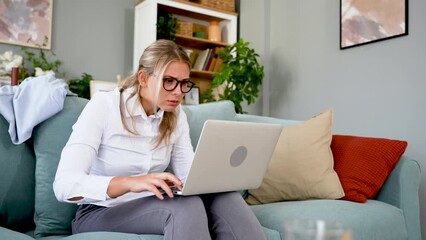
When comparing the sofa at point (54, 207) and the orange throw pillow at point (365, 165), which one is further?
the orange throw pillow at point (365, 165)

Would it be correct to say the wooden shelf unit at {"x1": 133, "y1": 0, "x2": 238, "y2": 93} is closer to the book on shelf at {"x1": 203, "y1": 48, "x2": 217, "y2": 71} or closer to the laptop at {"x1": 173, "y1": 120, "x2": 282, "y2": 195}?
the book on shelf at {"x1": 203, "y1": 48, "x2": 217, "y2": 71}

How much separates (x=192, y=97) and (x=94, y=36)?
37.8 inches

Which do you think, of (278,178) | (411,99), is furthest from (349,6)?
(278,178)

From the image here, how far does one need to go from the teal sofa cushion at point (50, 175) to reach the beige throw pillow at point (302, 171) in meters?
0.80

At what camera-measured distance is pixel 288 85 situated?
3244 mm

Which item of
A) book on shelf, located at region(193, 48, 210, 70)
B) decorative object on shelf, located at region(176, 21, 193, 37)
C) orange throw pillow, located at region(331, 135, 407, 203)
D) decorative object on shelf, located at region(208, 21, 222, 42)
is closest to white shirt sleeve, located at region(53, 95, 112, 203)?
orange throw pillow, located at region(331, 135, 407, 203)

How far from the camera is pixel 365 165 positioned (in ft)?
5.71

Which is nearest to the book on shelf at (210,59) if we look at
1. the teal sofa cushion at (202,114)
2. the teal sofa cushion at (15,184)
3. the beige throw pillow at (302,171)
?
the teal sofa cushion at (202,114)

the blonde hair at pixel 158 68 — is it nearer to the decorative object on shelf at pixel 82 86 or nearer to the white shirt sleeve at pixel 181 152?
the white shirt sleeve at pixel 181 152

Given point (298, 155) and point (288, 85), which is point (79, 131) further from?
point (288, 85)

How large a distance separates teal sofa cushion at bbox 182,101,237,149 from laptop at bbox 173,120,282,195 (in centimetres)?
48

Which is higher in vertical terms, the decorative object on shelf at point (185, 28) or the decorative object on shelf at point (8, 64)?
the decorative object on shelf at point (185, 28)

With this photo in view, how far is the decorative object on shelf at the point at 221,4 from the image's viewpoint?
349cm

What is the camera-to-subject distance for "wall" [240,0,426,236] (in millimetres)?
2393
